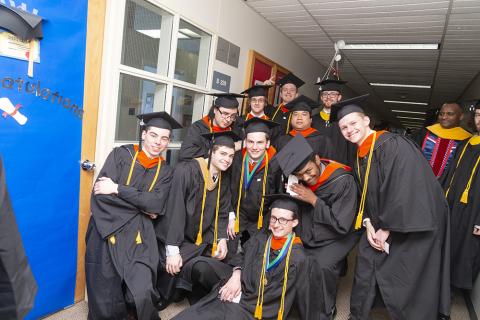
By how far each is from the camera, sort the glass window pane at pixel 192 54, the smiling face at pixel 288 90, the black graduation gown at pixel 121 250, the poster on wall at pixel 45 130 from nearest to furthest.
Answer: the poster on wall at pixel 45 130
the black graduation gown at pixel 121 250
the glass window pane at pixel 192 54
the smiling face at pixel 288 90

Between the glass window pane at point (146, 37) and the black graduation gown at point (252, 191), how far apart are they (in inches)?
43.6

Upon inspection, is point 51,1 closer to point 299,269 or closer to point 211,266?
point 211,266

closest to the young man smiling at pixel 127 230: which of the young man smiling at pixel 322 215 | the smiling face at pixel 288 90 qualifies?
the young man smiling at pixel 322 215

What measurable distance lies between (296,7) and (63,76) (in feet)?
9.57

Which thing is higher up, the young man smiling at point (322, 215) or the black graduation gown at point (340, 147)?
the black graduation gown at point (340, 147)

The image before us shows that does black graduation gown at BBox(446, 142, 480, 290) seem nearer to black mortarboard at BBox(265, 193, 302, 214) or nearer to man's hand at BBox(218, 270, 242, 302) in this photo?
black mortarboard at BBox(265, 193, 302, 214)

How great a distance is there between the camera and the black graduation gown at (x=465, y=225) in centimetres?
277

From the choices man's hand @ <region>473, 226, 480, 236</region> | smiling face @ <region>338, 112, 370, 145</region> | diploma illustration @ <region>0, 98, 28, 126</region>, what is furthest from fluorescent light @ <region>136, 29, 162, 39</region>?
man's hand @ <region>473, 226, 480, 236</region>

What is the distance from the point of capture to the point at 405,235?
2.25 metres

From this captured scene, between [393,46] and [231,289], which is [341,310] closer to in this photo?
[231,289]

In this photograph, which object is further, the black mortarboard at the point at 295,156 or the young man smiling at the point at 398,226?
the black mortarboard at the point at 295,156

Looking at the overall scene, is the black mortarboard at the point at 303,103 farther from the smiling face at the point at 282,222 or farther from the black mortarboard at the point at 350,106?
the smiling face at the point at 282,222

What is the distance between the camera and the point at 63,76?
2131mm

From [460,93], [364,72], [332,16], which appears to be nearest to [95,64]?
[332,16]
